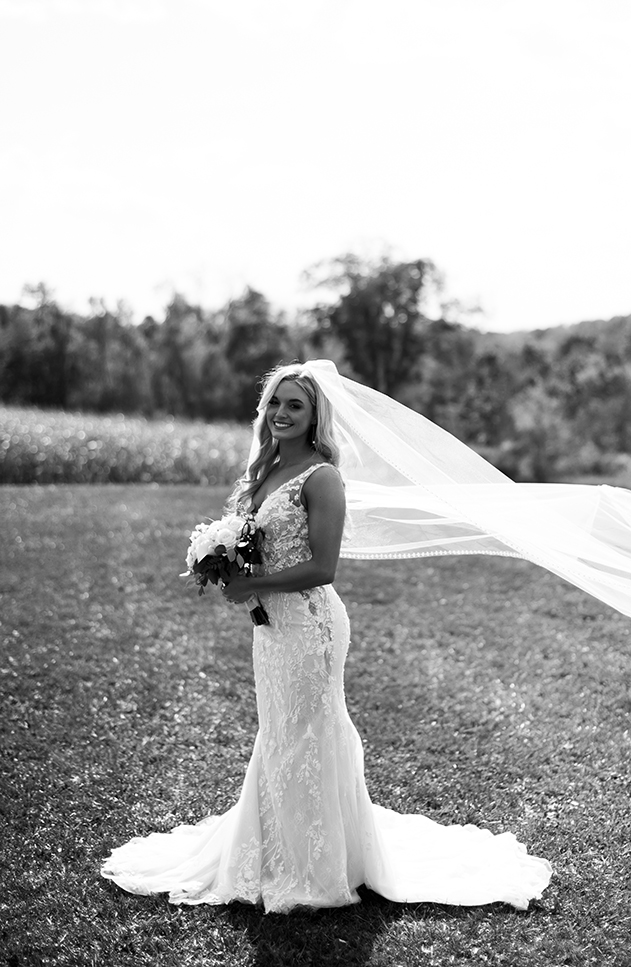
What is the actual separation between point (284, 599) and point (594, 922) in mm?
2305

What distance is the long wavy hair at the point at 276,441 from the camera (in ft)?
15.1

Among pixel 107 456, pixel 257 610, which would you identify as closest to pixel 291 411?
pixel 257 610

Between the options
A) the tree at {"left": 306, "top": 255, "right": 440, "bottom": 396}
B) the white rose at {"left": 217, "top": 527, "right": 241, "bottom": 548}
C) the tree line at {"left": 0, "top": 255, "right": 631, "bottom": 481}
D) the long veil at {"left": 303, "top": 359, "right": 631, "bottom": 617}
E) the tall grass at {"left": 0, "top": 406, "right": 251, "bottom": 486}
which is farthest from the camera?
the tree at {"left": 306, "top": 255, "right": 440, "bottom": 396}

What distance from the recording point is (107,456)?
21.4 meters

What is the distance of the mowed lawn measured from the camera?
4.49 m

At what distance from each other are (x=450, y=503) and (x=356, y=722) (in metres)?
3.50

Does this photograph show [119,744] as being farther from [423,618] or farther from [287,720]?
[423,618]

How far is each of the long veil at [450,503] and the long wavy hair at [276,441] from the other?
0.24 feet

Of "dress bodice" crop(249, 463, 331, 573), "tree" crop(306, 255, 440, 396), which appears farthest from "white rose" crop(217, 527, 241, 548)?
"tree" crop(306, 255, 440, 396)

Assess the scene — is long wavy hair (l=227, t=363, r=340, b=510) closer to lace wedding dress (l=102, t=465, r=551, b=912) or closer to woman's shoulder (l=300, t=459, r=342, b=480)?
woman's shoulder (l=300, t=459, r=342, b=480)

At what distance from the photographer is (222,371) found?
39406 mm

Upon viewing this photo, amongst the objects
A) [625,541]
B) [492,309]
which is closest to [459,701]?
[625,541]

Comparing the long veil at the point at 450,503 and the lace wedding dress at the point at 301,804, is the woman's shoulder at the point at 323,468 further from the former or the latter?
the long veil at the point at 450,503

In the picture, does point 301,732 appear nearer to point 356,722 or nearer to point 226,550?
point 226,550
